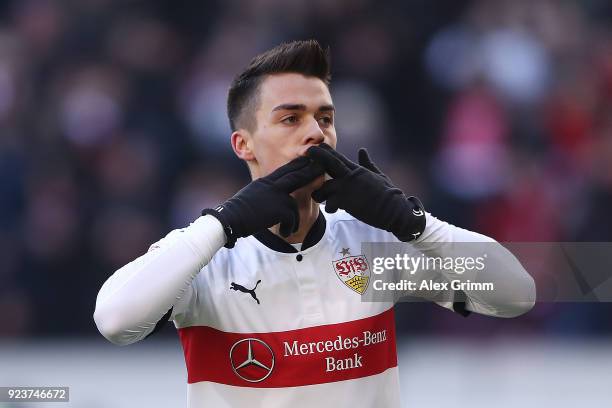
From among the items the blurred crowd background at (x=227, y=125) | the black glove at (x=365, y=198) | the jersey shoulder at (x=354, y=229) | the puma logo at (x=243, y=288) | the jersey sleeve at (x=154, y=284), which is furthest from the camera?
the blurred crowd background at (x=227, y=125)

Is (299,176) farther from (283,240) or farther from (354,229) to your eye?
(354,229)

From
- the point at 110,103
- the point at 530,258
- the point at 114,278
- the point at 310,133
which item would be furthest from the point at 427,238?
the point at 110,103

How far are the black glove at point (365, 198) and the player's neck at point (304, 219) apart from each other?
0.59ft

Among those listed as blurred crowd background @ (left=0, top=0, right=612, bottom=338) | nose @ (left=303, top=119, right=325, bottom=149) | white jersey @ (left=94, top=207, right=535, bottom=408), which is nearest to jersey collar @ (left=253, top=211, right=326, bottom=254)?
white jersey @ (left=94, top=207, right=535, bottom=408)

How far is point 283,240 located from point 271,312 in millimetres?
276

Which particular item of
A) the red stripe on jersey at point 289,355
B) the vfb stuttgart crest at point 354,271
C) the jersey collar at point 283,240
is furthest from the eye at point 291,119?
the red stripe on jersey at point 289,355

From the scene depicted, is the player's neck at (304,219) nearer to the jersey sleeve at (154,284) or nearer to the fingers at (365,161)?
the fingers at (365,161)

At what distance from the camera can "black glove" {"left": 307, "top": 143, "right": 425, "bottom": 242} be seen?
3.37 metres

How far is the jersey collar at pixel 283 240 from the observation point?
11.8 feet

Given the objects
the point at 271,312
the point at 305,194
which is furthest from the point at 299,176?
the point at 271,312

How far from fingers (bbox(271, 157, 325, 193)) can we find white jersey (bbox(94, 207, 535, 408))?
0.85 feet

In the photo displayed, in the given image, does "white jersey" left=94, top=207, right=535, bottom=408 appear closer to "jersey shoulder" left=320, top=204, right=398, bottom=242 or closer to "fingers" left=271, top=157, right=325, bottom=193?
"jersey shoulder" left=320, top=204, right=398, bottom=242

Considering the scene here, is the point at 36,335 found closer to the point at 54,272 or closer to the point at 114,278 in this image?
the point at 54,272

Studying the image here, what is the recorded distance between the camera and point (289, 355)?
134 inches
